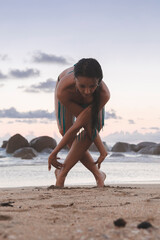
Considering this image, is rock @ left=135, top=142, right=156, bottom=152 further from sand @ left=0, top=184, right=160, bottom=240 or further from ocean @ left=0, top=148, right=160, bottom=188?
sand @ left=0, top=184, right=160, bottom=240

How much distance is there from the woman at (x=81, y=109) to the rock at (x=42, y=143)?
33.0 feet

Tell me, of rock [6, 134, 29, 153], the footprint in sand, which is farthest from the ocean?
rock [6, 134, 29, 153]

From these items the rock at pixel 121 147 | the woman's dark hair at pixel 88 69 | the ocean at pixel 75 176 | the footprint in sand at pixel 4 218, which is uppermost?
the woman's dark hair at pixel 88 69

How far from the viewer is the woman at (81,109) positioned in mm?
3357

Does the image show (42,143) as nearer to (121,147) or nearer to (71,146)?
(121,147)

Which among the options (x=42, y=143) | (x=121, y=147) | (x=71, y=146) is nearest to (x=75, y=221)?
(x=71, y=146)

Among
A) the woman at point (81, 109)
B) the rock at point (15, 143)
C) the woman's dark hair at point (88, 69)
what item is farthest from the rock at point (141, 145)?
the woman's dark hair at point (88, 69)

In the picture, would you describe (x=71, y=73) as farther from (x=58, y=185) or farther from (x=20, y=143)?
(x=20, y=143)

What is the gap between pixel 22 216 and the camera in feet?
6.57

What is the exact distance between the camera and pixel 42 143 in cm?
1455

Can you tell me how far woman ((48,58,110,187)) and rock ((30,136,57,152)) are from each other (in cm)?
1005

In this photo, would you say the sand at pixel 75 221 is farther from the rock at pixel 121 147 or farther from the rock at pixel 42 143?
the rock at pixel 121 147

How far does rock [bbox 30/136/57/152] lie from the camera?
1442 cm

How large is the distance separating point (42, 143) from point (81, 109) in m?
10.8
